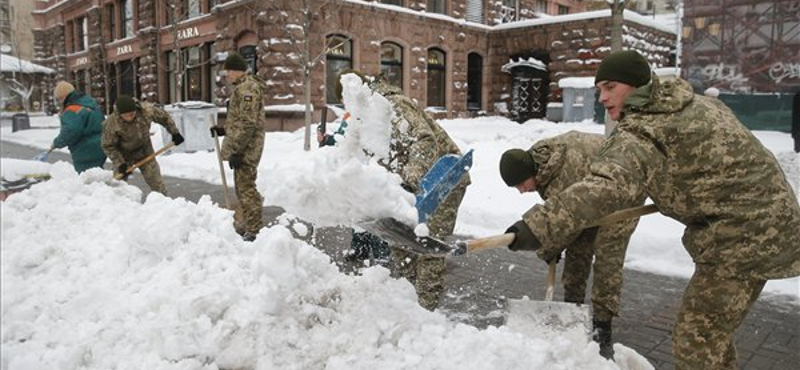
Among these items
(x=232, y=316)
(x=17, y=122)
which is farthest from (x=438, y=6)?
(x=17, y=122)

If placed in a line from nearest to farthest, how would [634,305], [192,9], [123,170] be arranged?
[634,305]
[123,170]
[192,9]

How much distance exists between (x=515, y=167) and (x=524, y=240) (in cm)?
112

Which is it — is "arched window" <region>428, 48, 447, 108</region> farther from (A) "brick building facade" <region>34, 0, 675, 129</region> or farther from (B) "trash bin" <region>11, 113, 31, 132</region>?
(B) "trash bin" <region>11, 113, 31, 132</region>

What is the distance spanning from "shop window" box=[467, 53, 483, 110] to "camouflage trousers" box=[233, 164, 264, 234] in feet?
61.1

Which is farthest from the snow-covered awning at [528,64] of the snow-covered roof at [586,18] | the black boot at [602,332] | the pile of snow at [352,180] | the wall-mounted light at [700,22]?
the black boot at [602,332]

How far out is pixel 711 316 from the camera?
2.42 metres

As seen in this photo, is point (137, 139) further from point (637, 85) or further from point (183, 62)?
point (183, 62)

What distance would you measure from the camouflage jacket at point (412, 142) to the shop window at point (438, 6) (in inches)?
751

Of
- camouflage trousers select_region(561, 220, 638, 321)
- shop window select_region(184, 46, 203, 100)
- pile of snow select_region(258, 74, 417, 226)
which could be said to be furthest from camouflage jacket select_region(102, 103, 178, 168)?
shop window select_region(184, 46, 203, 100)

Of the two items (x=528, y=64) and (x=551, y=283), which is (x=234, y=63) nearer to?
(x=551, y=283)

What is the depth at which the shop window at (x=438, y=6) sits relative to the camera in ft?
72.8

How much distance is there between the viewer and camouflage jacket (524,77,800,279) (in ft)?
7.50

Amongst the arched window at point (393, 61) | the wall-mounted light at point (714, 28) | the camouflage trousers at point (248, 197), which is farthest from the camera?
the arched window at point (393, 61)

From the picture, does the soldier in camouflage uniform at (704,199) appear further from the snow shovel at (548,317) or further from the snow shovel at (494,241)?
the snow shovel at (548,317)
